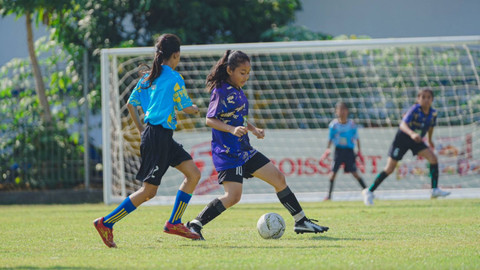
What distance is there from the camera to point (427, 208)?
33.8 ft

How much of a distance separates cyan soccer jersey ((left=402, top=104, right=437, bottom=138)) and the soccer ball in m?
5.19

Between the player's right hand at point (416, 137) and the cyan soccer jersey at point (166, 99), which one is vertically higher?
the cyan soccer jersey at point (166, 99)

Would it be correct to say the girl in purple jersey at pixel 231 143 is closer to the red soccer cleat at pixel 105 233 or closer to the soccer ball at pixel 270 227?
the soccer ball at pixel 270 227

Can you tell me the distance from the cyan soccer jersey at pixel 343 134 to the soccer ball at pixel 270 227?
6720mm

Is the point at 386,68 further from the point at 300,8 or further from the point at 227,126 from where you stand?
the point at 227,126

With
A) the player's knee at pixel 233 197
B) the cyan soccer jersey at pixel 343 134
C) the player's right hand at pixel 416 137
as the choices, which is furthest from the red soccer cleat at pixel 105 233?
the cyan soccer jersey at pixel 343 134

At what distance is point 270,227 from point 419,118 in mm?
5453

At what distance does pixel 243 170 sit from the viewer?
666 centimetres

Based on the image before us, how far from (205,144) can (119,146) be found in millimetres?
1635

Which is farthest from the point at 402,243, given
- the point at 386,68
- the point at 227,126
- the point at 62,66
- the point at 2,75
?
the point at 2,75

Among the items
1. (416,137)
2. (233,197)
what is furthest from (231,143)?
(416,137)

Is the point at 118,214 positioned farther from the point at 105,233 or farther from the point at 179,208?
the point at 179,208

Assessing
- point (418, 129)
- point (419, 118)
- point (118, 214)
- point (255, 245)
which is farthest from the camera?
point (418, 129)

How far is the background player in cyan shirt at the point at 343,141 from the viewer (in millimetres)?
13039
